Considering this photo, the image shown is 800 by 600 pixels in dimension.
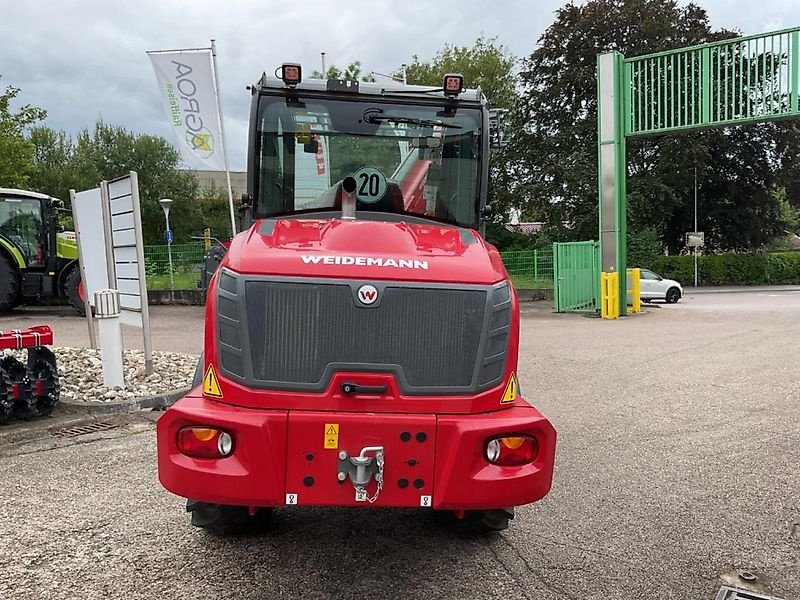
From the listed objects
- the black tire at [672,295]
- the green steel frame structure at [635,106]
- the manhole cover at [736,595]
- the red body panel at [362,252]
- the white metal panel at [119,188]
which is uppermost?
the green steel frame structure at [635,106]

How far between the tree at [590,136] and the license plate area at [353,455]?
93.8 ft

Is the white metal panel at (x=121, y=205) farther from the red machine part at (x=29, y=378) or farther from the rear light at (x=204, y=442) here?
the rear light at (x=204, y=442)

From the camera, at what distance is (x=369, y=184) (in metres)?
4.46

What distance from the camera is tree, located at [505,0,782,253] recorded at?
3111 centimetres

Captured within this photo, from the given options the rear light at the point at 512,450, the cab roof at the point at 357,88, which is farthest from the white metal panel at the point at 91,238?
the rear light at the point at 512,450

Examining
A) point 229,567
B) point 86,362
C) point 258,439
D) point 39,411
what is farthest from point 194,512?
point 86,362

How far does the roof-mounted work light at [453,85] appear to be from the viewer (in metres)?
4.42

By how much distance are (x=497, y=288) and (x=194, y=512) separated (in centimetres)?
194

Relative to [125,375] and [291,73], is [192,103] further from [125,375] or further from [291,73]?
[291,73]

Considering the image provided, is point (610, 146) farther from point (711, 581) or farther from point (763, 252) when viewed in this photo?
point (763, 252)

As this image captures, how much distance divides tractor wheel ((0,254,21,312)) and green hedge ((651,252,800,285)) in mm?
29598

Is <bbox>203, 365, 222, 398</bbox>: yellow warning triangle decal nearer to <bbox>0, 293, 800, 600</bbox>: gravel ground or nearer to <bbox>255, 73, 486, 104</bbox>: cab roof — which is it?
<bbox>0, 293, 800, 600</bbox>: gravel ground

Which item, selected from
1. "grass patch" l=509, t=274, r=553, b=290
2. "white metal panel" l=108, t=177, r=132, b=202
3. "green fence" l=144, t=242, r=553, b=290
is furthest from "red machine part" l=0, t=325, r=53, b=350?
"grass patch" l=509, t=274, r=553, b=290

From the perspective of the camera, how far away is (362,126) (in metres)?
4.54
